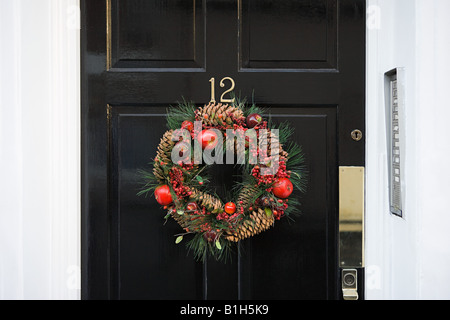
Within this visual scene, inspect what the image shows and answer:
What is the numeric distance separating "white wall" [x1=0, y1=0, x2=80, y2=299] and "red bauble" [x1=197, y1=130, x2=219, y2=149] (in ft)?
1.59

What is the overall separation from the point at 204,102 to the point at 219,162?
0.24 m

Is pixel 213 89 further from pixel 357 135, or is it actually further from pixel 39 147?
pixel 39 147

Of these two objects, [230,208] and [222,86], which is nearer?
[230,208]

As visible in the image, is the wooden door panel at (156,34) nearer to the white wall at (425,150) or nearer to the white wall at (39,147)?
the white wall at (39,147)

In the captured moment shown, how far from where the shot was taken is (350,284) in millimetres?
1634

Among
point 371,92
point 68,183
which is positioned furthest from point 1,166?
point 371,92

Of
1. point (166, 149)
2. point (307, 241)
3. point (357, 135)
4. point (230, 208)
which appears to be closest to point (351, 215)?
point (307, 241)

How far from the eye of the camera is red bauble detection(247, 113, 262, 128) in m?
1.48

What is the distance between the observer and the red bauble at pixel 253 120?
1.48 meters

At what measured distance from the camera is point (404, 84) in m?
1.51

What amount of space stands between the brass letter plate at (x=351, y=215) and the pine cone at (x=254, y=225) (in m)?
0.30

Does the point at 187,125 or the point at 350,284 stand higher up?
the point at 187,125

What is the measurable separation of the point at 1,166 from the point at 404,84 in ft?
4.55

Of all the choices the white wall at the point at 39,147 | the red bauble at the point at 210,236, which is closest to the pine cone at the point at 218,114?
the red bauble at the point at 210,236
